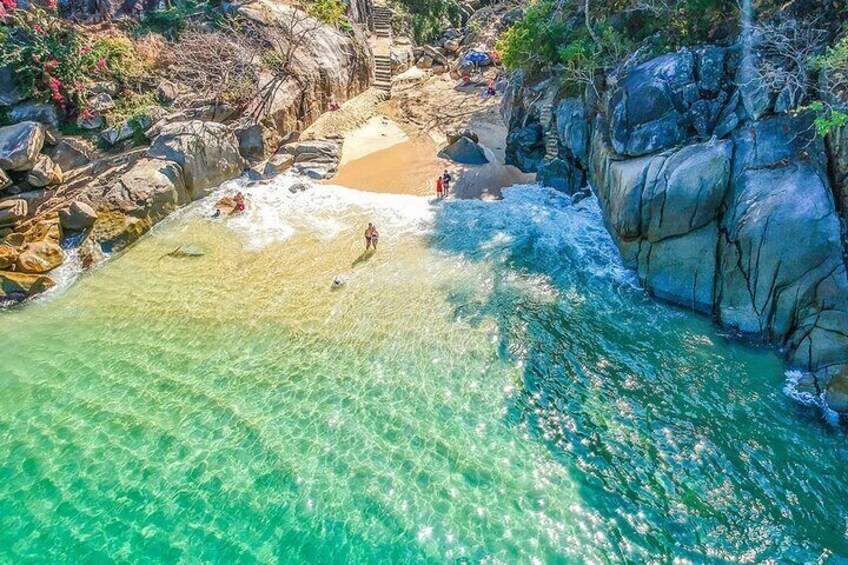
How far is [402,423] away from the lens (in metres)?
11.4

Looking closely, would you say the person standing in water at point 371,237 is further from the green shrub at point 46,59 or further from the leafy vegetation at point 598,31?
the green shrub at point 46,59

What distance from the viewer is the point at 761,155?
43.8ft

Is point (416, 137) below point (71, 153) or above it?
below

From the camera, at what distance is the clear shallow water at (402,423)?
9203mm

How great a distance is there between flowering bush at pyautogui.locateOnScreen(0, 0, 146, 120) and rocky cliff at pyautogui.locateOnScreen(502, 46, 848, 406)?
24023 millimetres

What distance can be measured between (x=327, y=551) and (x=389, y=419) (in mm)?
3272

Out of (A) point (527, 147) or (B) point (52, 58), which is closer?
(B) point (52, 58)

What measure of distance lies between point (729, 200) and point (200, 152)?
21.9 m

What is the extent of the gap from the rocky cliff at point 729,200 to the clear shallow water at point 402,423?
1.07 m

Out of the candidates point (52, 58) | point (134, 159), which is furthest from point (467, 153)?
point (52, 58)

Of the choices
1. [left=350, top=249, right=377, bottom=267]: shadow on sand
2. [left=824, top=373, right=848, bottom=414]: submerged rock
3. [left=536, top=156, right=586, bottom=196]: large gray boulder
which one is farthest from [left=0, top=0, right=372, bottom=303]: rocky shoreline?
[left=824, top=373, right=848, bottom=414]: submerged rock

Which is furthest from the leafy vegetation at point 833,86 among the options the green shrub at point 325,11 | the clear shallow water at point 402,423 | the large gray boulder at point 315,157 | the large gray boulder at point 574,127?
the green shrub at point 325,11

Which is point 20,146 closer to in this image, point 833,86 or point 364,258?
point 364,258

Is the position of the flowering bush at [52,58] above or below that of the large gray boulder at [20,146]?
above
